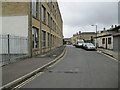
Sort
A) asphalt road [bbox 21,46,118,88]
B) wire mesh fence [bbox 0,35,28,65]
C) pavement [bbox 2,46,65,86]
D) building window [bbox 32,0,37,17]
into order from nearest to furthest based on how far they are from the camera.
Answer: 1. asphalt road [bbox 21,46,118,88]
2. pavement [bbox 2,46,65,86]
3. wire mesh fence [bbox 0,35,28,65]
4. building window [bbox 32,0,37,17]

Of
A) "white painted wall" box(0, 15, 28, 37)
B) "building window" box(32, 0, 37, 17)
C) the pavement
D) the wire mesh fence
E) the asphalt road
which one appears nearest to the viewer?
the asphalt road

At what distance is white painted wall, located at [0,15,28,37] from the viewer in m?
16.3

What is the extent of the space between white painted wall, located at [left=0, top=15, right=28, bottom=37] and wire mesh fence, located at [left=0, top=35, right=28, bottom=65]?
0.97 meters

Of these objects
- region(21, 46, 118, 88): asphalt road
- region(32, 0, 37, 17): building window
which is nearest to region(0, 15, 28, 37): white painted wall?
region(32, 0, 37, 17): building window

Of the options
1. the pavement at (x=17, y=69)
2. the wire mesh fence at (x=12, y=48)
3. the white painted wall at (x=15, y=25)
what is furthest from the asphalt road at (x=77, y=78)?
the white painted wall at (x=15, y=25)

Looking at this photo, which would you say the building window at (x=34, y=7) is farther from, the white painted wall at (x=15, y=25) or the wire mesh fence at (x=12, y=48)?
the wire mesh fence at (x=12, y=48)

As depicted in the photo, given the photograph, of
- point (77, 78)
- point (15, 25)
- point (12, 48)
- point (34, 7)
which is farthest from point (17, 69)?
point (34, 7)

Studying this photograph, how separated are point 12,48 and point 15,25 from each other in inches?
137

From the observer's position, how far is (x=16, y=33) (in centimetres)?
1638

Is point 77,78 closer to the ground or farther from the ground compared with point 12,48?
closer to the ground

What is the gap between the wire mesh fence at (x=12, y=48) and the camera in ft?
39.3

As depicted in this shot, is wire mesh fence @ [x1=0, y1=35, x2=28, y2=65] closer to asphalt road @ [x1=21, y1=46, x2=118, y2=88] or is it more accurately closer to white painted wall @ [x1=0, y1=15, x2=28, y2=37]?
white painted wall @ [x1=0, y1=15, x2=28, y2=37]

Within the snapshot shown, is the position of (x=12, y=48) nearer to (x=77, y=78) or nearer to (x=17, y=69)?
(x=17, y=69)

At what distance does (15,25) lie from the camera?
16.5m
